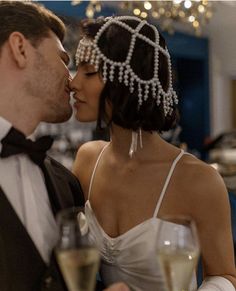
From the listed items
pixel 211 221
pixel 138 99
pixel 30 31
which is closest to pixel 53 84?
pixel 30 31

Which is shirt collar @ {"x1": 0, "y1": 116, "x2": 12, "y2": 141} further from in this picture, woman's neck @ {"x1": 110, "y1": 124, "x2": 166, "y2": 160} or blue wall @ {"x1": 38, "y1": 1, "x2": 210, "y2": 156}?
blue wall @ {"x1": 38, "y1": 1, "x2": 210, "y2": 156}

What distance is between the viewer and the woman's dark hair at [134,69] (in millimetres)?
1495

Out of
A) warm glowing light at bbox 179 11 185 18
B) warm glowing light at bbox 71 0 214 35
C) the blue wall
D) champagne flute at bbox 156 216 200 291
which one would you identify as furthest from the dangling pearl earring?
the blue wall

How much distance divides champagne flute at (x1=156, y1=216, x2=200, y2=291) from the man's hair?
0.64m

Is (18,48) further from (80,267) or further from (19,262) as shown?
(80,267)

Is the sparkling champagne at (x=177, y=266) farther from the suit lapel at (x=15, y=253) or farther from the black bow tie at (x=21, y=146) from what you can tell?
the black bow tie at (x=21, y=146)

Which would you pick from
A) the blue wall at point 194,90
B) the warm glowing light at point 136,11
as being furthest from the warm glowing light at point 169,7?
the blue wall at point 194,90

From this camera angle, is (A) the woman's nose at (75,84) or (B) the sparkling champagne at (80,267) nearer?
(B) the sparkling champagne at (80,267)

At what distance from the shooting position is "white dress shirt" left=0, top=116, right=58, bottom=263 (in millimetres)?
1264

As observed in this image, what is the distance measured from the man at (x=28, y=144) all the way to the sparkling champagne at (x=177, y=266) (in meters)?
0.39

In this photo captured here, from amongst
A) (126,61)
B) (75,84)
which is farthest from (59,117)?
(126,61)

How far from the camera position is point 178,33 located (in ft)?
24.9

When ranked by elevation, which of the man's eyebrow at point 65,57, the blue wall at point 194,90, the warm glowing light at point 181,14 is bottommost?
the blue wall at point 194,90

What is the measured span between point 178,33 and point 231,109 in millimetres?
2016
